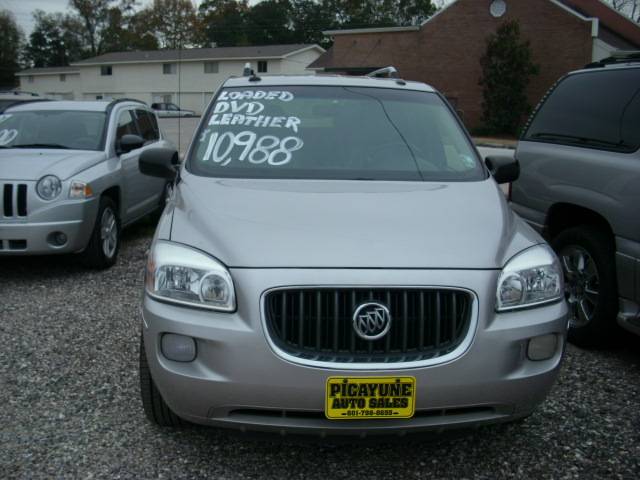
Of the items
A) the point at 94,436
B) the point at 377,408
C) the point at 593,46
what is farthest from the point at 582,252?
the point at 593,46

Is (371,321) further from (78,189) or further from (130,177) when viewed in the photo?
(130,177)

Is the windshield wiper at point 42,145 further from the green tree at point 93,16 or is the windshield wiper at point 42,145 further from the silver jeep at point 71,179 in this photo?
the green tree at point 93,16

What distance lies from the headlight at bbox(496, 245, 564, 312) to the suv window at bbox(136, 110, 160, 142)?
244 inches

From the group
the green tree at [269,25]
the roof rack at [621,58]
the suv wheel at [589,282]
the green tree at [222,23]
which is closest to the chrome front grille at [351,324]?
the suv wheel at [589,282]

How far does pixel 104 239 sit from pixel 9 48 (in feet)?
272

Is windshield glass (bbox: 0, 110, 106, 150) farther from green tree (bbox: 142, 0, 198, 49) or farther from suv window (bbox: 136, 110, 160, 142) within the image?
green tree (bbox: 142, 0, 198, 49)

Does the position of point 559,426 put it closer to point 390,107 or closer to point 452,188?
point 452,188

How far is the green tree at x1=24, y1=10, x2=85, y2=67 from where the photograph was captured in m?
81.1

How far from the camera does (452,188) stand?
11.5ft

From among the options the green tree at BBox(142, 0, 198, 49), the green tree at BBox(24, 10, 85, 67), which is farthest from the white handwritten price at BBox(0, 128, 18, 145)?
the green tree at BBox(24, 10, 85, 67)

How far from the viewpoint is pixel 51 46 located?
82.6 metres

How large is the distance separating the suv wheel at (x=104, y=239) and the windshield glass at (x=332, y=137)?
263cm

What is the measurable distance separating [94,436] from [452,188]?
7.25ft

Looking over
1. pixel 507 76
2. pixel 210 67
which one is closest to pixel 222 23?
pixel 210 67
